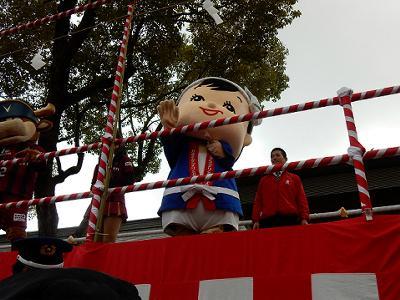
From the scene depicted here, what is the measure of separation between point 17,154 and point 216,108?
169cm

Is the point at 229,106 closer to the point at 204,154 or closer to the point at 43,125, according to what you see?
the point at 204,154

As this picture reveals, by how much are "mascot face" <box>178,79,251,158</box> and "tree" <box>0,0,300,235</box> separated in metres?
4.89

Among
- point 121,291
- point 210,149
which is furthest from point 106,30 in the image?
point 121,291

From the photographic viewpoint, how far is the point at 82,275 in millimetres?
1272

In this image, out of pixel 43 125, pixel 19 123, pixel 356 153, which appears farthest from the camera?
pixel 43 125

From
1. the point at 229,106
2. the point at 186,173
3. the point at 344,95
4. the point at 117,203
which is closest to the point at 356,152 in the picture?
the point at 344,95

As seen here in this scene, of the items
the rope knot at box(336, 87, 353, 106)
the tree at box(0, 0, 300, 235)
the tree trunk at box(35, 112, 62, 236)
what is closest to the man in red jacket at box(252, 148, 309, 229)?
the rope knot at box(336, 87, 353, 106)

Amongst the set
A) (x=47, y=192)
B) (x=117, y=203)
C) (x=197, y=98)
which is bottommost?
(x=117, y=203)

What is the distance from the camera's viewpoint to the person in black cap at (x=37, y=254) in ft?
7.43

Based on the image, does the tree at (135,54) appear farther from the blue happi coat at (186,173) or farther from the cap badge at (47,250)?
the cap badge at (47,250)

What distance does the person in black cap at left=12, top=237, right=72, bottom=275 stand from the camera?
2.27 meters

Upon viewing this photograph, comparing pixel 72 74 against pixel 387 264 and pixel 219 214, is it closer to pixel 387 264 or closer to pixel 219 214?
pixel 219 214

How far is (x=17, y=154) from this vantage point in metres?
4.21

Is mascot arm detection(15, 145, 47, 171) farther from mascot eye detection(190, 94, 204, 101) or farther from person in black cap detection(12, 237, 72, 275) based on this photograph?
person in black cap detection(12, 237, 72, 275)
